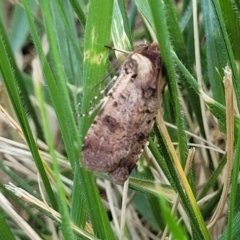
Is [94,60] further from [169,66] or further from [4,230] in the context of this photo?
[4,230]

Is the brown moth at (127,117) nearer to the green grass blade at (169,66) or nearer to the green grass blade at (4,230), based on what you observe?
the green grass blade at (169,66)

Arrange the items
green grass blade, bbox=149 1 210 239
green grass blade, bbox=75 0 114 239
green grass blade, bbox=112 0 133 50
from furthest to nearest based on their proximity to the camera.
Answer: green grass blade, bbox=112 0 133 50, green grass blade, bbox=75 0 114 239, green grass blade, bbox=149 1 210 239

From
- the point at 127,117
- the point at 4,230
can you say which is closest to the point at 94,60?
the point at 127,117

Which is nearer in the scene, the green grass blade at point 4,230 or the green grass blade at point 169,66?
the green grass blade at point 169,66

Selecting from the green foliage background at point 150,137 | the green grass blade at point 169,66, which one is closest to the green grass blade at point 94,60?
the green foliage background at point 150,137

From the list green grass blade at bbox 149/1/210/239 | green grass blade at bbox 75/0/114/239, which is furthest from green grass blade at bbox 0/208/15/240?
green grass blade at bbox 149/1/210/239

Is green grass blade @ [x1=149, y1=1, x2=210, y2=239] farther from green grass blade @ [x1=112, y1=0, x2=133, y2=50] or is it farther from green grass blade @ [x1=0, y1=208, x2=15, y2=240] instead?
green grass blade @ [x1=0, y1=208, x2=15, y2=240]

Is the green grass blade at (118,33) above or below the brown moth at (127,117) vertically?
above

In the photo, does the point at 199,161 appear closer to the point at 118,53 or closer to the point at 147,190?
the point at 147,190
